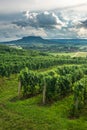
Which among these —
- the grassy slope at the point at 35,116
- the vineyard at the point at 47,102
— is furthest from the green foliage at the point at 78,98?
the grassy slope at the point at 35,116

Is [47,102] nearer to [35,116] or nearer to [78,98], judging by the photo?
[35,116]

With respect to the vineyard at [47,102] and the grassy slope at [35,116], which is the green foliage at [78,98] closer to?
the vineyard at [47,102]

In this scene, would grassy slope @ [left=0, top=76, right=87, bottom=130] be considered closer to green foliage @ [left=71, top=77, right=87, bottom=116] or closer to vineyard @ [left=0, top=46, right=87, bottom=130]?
vineyard @ [left=0, top=46, right=87, bottom=130]

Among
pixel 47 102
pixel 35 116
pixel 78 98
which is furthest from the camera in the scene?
pixel 47 102

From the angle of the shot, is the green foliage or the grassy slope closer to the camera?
the grassy slope

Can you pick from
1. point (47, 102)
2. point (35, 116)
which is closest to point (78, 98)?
point (35, 116)

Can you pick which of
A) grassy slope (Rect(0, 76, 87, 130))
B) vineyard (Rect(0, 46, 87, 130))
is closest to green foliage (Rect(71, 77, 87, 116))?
vineyard (Rect(0, 46, 87, 130))

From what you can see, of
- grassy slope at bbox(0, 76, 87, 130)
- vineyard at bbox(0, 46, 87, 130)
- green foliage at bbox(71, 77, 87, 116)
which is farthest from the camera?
green foliage at bbox(71, 77, 87, 116)

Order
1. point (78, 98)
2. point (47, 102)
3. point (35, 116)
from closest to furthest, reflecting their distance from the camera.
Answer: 1. point (35, 116)
2. point (78, 98)
3. point (47, 102)

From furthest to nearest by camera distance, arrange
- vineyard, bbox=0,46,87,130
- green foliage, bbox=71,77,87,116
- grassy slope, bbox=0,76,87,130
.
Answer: green foliage, bbox=71,77,87,116 < vineyard, bbox=0,46,87,130 < grassy slope, bbox=0,76,87,130

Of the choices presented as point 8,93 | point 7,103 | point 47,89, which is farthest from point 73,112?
point 8,93
